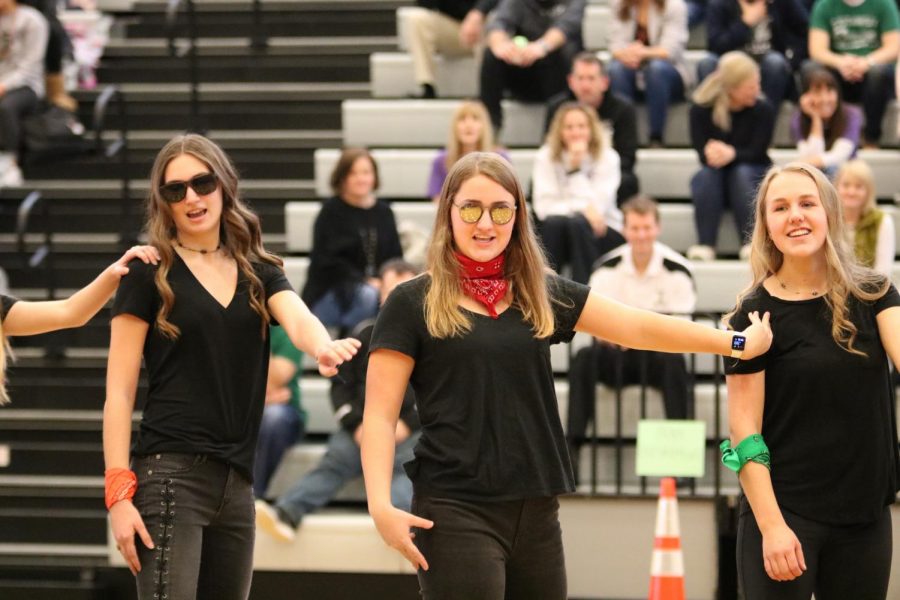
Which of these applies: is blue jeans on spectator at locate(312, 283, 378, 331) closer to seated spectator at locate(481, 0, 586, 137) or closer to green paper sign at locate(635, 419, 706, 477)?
green paper sign at locate(635, 419, 706, 477)

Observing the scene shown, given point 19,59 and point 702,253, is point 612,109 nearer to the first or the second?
point 702,253

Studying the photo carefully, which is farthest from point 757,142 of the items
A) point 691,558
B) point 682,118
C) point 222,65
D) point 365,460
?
point 365,460

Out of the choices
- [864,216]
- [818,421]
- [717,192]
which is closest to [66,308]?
[818,421]

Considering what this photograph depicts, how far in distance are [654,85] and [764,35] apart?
2.88 feet

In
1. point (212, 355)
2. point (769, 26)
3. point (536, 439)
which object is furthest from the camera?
point (769, 26)

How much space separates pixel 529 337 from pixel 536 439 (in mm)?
262

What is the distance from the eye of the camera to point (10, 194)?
9.85 meters

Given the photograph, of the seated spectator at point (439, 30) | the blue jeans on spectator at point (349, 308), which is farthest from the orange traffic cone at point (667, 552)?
the seated spectator at point (439, 30)

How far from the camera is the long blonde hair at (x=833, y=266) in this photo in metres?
3.92

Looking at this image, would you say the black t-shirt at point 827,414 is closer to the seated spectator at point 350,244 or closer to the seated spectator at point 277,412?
the seated spectator at point 277,412

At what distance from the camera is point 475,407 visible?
3.63 metres

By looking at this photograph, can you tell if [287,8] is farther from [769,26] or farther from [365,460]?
[365,460]

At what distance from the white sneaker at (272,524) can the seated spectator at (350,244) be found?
1.22 m

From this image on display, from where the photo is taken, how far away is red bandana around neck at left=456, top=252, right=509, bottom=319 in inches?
146
